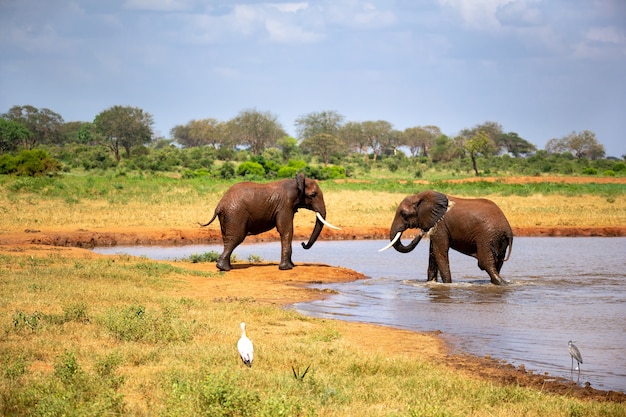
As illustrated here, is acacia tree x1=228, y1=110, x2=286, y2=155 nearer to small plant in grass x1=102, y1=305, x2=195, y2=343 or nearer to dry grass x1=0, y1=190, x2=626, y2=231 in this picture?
dry grass x1=0, y1=190, x2=626, y2=231

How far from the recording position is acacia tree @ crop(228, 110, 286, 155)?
9794cm

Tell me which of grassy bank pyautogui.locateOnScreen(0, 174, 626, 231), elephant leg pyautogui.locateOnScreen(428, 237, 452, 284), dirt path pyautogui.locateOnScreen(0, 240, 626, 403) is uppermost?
grassy bank pyautogui.locateOnScreen(0, 174, 626, 231)

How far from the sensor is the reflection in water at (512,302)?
438 inches

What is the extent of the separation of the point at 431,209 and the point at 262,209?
147 inches

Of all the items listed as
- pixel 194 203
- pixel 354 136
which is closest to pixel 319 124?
pixel 354 136

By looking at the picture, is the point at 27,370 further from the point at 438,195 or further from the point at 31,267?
the point at 438,195

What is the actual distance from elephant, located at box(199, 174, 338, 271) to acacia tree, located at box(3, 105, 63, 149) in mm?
71560

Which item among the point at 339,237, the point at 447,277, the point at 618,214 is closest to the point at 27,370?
the point at 447,277

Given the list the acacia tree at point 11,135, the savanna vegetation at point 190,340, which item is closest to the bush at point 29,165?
the savanna vegetation at point 190,340

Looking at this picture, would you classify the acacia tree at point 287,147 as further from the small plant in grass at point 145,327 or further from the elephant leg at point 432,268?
the small plant in grass at point 145,327

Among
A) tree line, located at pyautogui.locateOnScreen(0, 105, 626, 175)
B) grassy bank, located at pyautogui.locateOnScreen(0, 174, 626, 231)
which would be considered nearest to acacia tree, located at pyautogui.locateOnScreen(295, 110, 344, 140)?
tree line, located at pyautogui.locateOnScreen(0, 105, 626, 175)

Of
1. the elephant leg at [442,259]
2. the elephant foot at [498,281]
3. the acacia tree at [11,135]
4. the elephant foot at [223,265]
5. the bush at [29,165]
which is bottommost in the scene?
the elephant foot at [498,281]

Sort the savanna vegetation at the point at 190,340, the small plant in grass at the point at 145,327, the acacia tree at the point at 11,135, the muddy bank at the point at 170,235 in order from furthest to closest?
the acacia tree at the point at 11,135 → the muddy bank at the point at 170,235 → the small plant in grass at the point at 145,327 → the savanna vegetation at the point at 190,340

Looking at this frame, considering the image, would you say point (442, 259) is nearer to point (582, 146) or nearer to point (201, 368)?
point (201, 368)
